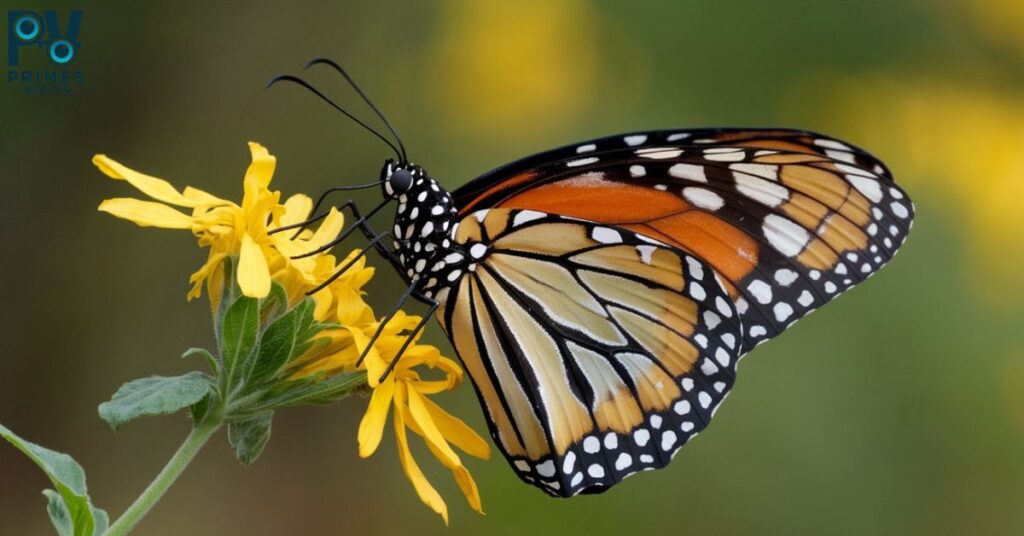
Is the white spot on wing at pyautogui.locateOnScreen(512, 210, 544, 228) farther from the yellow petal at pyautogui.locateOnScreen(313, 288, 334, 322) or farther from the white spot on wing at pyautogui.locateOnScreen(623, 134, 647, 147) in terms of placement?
the yellow petal at pyautogui.locateOnScreen(313, 288, 334, 322)

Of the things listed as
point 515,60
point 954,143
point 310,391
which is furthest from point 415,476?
point 954,143

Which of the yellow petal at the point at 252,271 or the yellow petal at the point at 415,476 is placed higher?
the yellow petal at the point at 252,271

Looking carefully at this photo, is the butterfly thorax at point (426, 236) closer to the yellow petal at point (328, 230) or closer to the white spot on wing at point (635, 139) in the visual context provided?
the yellow petal at point (328, 230)

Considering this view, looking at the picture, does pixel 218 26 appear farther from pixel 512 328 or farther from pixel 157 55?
pixel 512 328

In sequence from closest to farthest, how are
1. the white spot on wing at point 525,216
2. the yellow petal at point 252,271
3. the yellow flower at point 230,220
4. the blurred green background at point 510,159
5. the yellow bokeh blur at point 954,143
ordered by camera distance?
the yellow petal at point 252,271
the yellow flower at point 230,220
the white spot on wing at point 525,216
the blurred green background at point 510,159
the yellow bokeh blur at point 954,143

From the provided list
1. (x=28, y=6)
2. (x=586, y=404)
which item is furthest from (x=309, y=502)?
(x=586, y=404)

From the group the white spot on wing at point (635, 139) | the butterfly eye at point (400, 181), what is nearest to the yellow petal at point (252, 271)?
the butterfly eye at point (400, 181)
